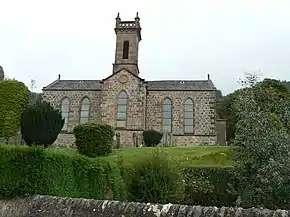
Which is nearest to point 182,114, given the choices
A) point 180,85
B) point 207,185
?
point 180,85

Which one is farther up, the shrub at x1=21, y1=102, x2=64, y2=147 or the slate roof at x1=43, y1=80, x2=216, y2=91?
the slate roof at x1=43, y1=80, x2=216, y2=91

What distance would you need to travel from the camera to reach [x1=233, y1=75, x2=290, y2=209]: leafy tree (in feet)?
43.4

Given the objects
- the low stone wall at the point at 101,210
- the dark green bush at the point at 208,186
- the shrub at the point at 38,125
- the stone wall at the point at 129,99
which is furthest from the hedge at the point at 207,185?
the stone wall at the point at 129,99

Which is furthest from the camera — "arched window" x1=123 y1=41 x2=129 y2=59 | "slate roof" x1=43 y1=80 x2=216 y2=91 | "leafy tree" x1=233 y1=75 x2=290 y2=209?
"arched window" x1=123 y1=41 x2=129 y2=59

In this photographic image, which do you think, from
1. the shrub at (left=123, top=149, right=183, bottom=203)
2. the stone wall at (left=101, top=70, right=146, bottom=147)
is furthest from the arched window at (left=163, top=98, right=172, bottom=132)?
the shrub at (left=123, top=149, right=183, bottom=203)

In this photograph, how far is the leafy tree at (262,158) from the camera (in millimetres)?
13219

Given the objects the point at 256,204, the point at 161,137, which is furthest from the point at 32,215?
the point at 161,137

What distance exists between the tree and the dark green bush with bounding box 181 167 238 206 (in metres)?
15.2

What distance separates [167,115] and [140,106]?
3537 mm

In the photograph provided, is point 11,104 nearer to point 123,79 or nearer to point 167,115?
point 123,79

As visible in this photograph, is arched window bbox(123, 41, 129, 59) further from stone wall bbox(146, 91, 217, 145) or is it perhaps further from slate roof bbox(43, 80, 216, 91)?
stone wall bbox(146, 91, 217, 145)

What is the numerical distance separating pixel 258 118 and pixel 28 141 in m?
17.2

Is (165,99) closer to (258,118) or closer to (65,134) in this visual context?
(65,134)

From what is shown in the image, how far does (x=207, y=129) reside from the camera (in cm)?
4262
